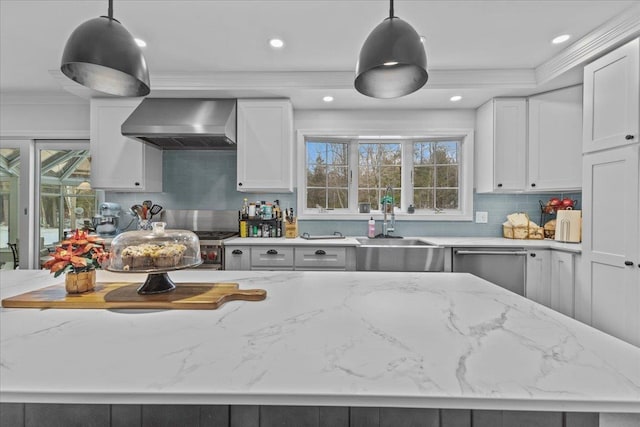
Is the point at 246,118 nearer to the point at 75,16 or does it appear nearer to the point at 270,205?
the point at 270,205

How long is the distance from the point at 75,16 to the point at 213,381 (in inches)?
102

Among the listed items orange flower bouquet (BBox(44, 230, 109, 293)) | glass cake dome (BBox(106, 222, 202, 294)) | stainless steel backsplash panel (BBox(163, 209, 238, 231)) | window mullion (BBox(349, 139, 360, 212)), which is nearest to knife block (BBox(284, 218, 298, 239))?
stainless steel backsplash panel (BBox(163, 209, 238, 231))

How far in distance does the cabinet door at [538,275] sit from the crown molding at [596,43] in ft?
4.91

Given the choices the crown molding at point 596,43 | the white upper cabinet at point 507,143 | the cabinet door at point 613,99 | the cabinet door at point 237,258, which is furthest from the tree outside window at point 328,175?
the cabinet door at point 613,99

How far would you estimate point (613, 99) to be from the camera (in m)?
2.12

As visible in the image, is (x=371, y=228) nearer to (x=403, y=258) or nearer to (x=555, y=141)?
(x=403, y=258)

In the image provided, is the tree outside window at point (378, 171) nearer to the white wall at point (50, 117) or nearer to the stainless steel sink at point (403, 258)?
the stainless steel sink at point (403, 258)

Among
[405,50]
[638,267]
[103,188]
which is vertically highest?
[405,50]

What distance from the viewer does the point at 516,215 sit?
10.7 feet

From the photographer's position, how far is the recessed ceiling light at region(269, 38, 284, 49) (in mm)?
2330

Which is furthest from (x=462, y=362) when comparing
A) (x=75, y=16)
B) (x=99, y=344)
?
(x=75, y=16)

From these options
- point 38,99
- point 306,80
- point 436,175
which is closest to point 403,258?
point 436,175

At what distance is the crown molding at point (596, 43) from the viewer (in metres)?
1.98

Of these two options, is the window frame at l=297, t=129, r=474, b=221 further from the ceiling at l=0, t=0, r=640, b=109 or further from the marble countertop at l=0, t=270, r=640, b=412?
the marble countertop at l=0, t=270, r=640, b=412
